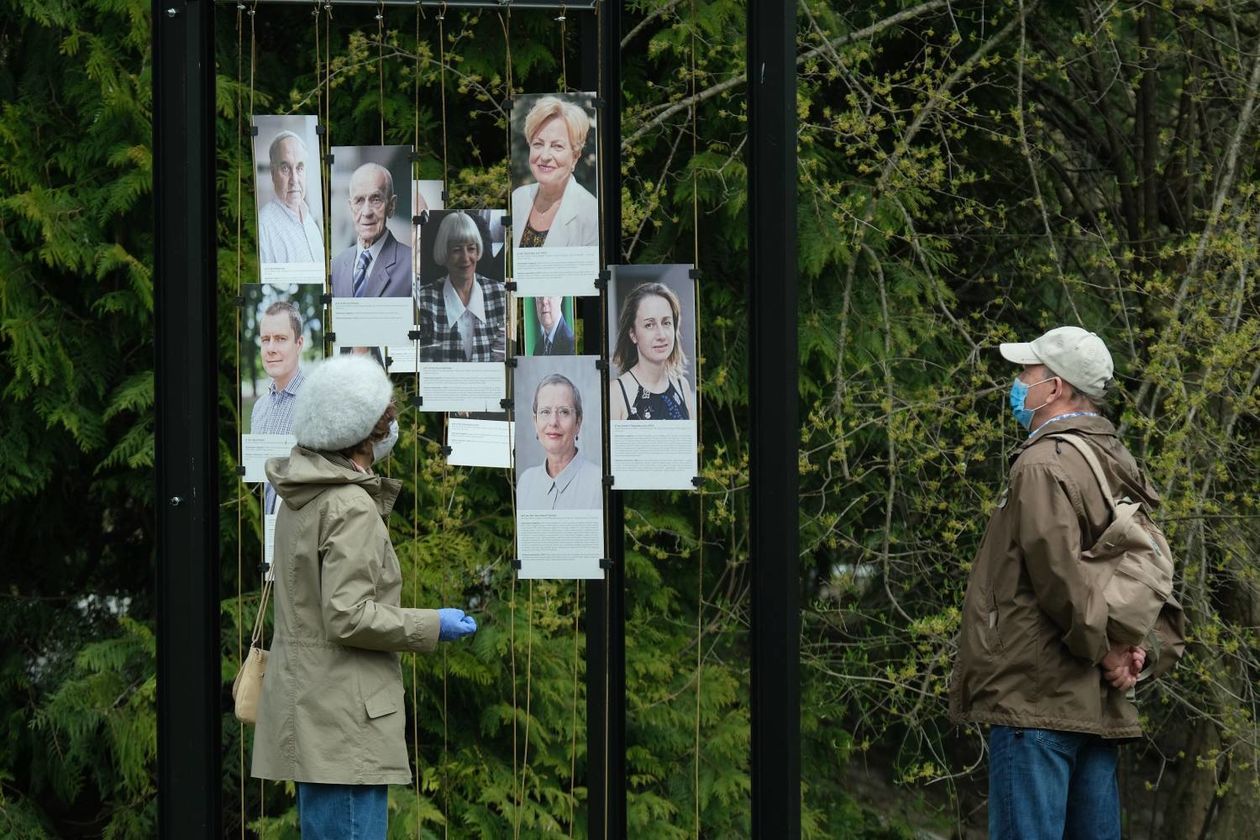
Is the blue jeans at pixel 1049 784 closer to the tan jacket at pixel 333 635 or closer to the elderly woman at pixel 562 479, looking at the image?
the elderly woman at pixel 562 479

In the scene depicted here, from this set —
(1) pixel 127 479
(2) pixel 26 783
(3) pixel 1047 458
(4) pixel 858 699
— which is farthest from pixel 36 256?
(3) pixel 1047 458

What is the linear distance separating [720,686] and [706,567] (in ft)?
2.01

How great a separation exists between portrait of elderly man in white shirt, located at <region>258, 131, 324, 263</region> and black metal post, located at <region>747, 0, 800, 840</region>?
1.03m

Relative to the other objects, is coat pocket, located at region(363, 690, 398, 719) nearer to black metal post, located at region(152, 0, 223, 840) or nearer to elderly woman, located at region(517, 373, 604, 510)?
black metal post, located at region(152, 0, 223, 840)

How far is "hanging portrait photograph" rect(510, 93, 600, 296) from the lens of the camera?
3.43m

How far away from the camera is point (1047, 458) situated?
297 cm

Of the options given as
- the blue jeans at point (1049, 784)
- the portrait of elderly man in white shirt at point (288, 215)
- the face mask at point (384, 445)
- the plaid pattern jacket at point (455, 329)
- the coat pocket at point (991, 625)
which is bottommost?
the blue jeans at point (1049, 784)

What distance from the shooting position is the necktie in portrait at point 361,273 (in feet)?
11.3

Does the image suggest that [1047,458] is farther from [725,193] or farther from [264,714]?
[725,193]

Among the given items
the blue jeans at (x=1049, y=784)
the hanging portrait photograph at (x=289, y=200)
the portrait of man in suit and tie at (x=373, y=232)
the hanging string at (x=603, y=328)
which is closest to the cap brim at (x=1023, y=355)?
the blue jeans at (x=1049, y=784)

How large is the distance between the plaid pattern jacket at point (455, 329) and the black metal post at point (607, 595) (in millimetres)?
264

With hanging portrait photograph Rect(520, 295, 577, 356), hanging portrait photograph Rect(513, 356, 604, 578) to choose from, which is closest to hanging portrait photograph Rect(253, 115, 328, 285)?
hanging portrait photograph Rect(520, 295, 577, 356)

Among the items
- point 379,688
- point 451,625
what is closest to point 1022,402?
point 451,625

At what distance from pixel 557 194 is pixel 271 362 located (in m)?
0.75
